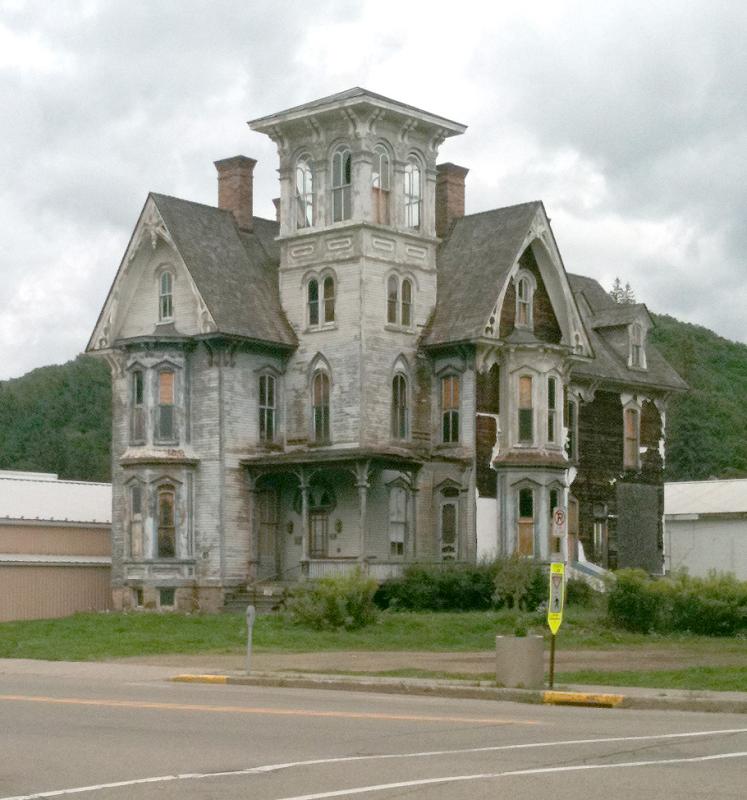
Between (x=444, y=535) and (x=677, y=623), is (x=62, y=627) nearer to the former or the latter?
(x=444, y=535)

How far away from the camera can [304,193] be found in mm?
47625

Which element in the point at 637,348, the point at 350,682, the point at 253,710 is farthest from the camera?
the point at 637,348

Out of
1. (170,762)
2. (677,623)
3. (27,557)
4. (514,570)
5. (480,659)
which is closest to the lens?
(170,762)

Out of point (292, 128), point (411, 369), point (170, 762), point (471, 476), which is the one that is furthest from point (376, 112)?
point (170, 762)

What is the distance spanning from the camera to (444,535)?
1850 inches

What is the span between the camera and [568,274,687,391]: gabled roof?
52750 mm

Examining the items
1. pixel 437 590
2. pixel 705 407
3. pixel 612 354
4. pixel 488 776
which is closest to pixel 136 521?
pixel 437 590

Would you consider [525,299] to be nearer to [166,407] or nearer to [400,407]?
[400,407]

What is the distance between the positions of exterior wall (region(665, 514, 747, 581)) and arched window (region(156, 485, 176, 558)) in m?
20.2

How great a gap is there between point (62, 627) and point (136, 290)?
40.3 feet

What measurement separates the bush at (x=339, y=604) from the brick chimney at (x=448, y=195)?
54.9ft

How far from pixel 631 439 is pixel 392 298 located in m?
11.5

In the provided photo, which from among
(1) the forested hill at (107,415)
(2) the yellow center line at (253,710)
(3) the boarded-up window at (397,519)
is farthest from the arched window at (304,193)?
(1) the forested hill at (107,415)

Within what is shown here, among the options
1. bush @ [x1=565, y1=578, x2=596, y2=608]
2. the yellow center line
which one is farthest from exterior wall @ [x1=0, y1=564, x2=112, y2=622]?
the yellow center line
